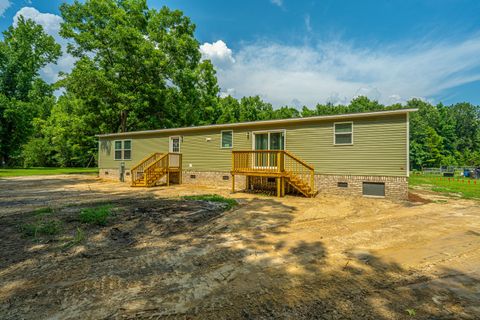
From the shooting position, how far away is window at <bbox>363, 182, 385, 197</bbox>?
929 cm

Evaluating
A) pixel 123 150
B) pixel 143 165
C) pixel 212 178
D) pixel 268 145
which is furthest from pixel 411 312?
pixel 123 150

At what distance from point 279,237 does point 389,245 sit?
1.95 metres

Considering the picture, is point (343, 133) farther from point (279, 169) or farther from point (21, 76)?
point (21, 76)

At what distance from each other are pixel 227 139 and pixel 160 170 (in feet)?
13.6

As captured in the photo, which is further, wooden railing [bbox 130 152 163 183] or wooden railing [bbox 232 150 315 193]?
wooden railing [bbox 130 152 163 183]

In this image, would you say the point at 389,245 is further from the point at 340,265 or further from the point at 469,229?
the point at 469,229

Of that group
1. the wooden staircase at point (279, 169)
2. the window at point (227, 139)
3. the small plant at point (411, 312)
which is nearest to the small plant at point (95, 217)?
the small plant at point (411, 312)

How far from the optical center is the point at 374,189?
941cm

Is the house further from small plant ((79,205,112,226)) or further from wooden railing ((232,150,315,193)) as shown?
small plant ((79,205,112,226))

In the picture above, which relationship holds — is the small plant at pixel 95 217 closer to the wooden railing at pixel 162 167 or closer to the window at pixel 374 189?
the wooden railing at pixel 162 167

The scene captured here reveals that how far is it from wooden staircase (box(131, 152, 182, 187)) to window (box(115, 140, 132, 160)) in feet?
7.15

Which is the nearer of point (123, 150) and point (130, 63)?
point (123, 150)

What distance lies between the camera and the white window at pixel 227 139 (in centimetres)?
1251

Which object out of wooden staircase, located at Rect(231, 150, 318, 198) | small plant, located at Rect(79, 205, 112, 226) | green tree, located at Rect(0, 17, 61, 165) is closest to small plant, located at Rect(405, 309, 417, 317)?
small plant, located at Rect(79, 205, 112, 226)
